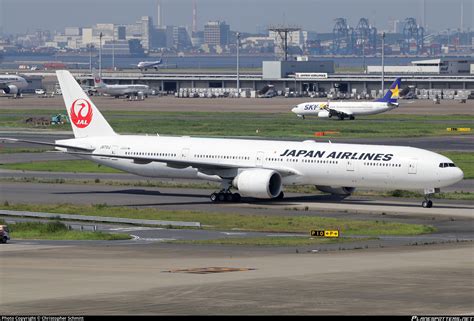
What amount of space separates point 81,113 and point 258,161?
16934 millimetres

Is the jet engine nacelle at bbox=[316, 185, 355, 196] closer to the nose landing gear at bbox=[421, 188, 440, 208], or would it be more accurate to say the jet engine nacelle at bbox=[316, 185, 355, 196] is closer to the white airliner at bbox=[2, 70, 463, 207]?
the white airliner at bbox=[2, 70, 463, 207]

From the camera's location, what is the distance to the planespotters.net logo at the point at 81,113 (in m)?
90.6

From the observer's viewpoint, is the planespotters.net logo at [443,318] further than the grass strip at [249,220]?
No

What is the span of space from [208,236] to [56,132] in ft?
322

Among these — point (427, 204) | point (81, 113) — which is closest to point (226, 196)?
point (427, 204)

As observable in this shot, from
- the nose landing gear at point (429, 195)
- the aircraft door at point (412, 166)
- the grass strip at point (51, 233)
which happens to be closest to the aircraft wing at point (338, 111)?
the nose landing gear at point (429, 195)

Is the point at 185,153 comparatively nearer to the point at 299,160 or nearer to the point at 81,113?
the point at 299,160

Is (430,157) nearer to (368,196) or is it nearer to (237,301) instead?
(368,196)

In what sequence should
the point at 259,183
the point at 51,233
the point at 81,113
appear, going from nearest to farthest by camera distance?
the point at 51,233 → the point at 259,183 → the point at 81,113

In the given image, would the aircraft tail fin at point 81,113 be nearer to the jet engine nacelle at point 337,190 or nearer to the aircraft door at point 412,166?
the jet engine nacelle at point 337,190

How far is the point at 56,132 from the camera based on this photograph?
158 m

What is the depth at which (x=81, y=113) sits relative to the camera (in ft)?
298

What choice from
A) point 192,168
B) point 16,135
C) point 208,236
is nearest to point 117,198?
point 192,168

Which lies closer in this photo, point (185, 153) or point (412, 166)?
point (412, 166)
